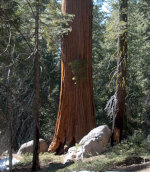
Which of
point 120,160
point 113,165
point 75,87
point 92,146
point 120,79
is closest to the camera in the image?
point 113,165

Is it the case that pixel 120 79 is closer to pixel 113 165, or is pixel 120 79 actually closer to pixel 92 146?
pixel 92 146

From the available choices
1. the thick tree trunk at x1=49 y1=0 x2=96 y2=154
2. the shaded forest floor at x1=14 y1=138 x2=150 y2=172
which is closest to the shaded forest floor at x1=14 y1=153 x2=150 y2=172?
the shaded forest floor at x1=14 y1=138 x2=150 y2=172

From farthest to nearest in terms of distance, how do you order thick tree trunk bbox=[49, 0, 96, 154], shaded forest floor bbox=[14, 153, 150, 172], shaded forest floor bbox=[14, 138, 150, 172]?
thick tree trunk bbox=[49, 0, 96, 154] < shaded forest floor bbox=[14, 138, 150, 172] < shaded forest floor bbox=[14, 153, 150, 172]

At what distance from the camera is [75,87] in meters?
11.2

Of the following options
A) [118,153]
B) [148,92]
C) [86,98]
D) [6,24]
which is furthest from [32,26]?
[148,92]

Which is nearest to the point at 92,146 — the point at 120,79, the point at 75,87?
the point at 120,79

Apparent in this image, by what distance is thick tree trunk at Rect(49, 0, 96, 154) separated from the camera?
1105 centimetres

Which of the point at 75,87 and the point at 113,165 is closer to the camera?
the point at 113,165

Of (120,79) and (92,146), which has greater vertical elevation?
(120,79)

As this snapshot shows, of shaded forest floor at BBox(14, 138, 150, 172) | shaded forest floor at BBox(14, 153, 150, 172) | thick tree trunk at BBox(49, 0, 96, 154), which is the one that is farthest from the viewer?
thick tree trunk at BBox(49, 0, 96, 154)

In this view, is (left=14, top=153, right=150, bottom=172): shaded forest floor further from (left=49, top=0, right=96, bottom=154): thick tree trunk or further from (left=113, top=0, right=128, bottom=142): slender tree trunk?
(left=49, top=0, right=96, bottom=154): thick tree trunk

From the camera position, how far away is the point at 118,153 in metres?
8.28

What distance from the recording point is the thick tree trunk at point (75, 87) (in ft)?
36.2

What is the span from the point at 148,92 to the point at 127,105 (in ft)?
15.8
